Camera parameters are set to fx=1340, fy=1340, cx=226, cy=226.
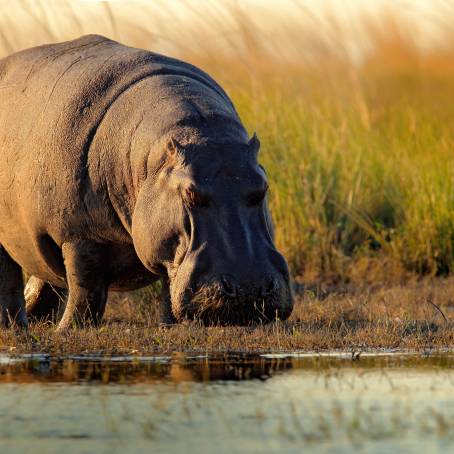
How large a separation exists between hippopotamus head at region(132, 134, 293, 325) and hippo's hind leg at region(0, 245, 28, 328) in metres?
1.66

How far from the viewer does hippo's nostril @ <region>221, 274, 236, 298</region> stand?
5590 millimetres

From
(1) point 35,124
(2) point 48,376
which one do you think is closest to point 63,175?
(1) point 35,124

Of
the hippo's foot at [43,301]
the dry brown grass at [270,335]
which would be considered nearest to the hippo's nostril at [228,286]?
the dry brown grass at [270,335]

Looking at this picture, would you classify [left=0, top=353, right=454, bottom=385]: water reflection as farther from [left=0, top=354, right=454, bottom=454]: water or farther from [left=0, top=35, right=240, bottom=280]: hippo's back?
[left=0, top=35, right=240, bottom=280]: hippo's back

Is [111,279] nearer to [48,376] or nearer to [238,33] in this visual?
[48,376]

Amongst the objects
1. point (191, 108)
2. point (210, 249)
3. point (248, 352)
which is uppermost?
point (191, 108)

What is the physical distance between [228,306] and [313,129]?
5341 millimetres

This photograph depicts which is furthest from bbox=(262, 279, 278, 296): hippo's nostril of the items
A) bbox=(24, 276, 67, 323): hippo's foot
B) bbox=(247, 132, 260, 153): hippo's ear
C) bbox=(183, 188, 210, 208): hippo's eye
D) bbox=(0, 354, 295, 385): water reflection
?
Answer: bbox=(24, 276, 67, 323): hippo's foot

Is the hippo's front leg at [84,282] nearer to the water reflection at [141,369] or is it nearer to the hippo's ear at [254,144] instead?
the water reflection at [141,369]

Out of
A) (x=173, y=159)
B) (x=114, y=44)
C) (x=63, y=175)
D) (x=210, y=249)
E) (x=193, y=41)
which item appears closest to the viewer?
(x=210, y=249)

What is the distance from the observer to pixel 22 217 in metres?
6.99

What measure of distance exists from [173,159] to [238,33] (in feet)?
18.1

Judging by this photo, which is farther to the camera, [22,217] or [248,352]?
[22,217]

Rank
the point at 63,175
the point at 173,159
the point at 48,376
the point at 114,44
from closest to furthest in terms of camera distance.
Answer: the point at 48,376, the point at 173,159, the point at 63,175, the point at 114,44
